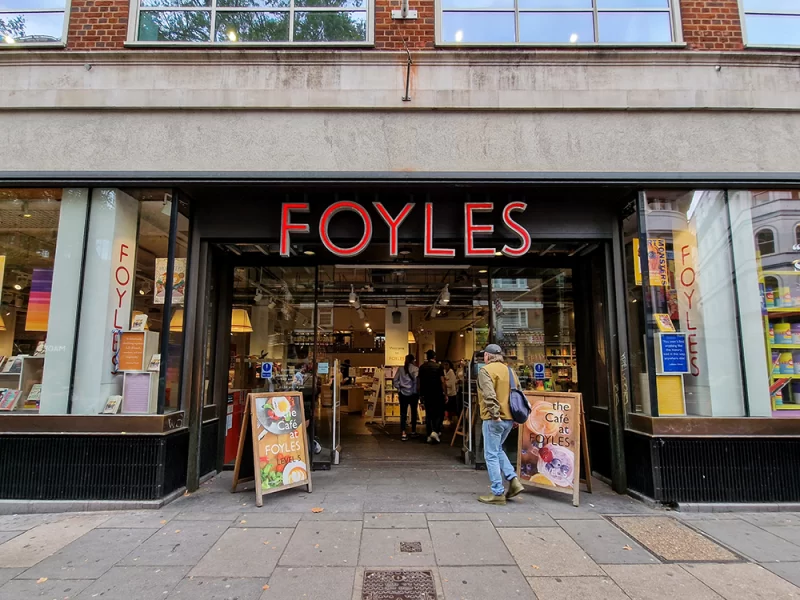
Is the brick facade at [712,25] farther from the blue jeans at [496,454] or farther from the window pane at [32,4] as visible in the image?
the window pane at [32,4]

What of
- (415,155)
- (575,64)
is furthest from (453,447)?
(575,64)

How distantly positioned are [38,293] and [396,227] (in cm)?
488

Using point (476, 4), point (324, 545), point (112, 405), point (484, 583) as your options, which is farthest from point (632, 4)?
point (112, 405)

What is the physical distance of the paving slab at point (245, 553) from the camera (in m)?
3.71

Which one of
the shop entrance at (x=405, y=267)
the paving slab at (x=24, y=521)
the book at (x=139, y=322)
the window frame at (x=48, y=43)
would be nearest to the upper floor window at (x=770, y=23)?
the shop entrance at (x=405, y=267)

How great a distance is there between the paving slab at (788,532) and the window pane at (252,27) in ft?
29.0

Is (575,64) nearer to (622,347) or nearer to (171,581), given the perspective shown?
(622,347)

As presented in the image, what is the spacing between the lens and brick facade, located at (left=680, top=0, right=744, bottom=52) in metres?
6.30

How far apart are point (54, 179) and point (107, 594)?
5062 millimetres

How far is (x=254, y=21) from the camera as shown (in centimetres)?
666

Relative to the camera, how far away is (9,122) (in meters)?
6.07

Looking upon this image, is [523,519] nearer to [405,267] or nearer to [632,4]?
[405,267]

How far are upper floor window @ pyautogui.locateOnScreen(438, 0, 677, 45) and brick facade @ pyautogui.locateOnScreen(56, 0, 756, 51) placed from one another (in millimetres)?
239

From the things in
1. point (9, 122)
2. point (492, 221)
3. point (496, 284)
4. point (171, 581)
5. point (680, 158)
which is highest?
point (9, 122)
